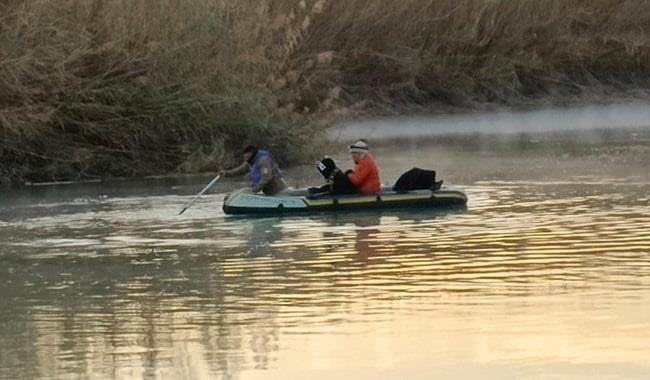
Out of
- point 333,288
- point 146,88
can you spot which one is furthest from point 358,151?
point 146,88

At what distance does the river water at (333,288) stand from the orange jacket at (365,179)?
12.8 inches

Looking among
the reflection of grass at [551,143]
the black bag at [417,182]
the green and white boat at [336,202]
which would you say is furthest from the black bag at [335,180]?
the reflection of grass at [551,143]

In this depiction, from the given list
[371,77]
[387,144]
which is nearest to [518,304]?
[387,144]

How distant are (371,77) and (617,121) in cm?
626

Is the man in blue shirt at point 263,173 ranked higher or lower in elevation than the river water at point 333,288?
higher

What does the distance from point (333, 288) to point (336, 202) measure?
551 centimetres

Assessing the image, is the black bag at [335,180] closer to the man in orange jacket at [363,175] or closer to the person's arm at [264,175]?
the man in orange jacket at [363,175]

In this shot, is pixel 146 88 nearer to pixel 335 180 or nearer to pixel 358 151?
pixel 335 180

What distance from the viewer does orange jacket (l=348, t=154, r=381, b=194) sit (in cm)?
1891

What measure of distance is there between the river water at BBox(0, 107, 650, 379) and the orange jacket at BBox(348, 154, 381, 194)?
326 millimetres

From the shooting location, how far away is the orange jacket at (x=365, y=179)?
18906 mm

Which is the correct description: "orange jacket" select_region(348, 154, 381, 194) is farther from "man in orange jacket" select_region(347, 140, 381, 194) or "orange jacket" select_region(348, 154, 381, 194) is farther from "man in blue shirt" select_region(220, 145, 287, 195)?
"man in blue shirt" select_region(220, 145, 287, 195)

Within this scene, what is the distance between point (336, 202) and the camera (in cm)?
1878

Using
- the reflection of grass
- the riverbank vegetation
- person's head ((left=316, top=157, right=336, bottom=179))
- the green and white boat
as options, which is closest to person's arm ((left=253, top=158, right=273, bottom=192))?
the green and white boat
